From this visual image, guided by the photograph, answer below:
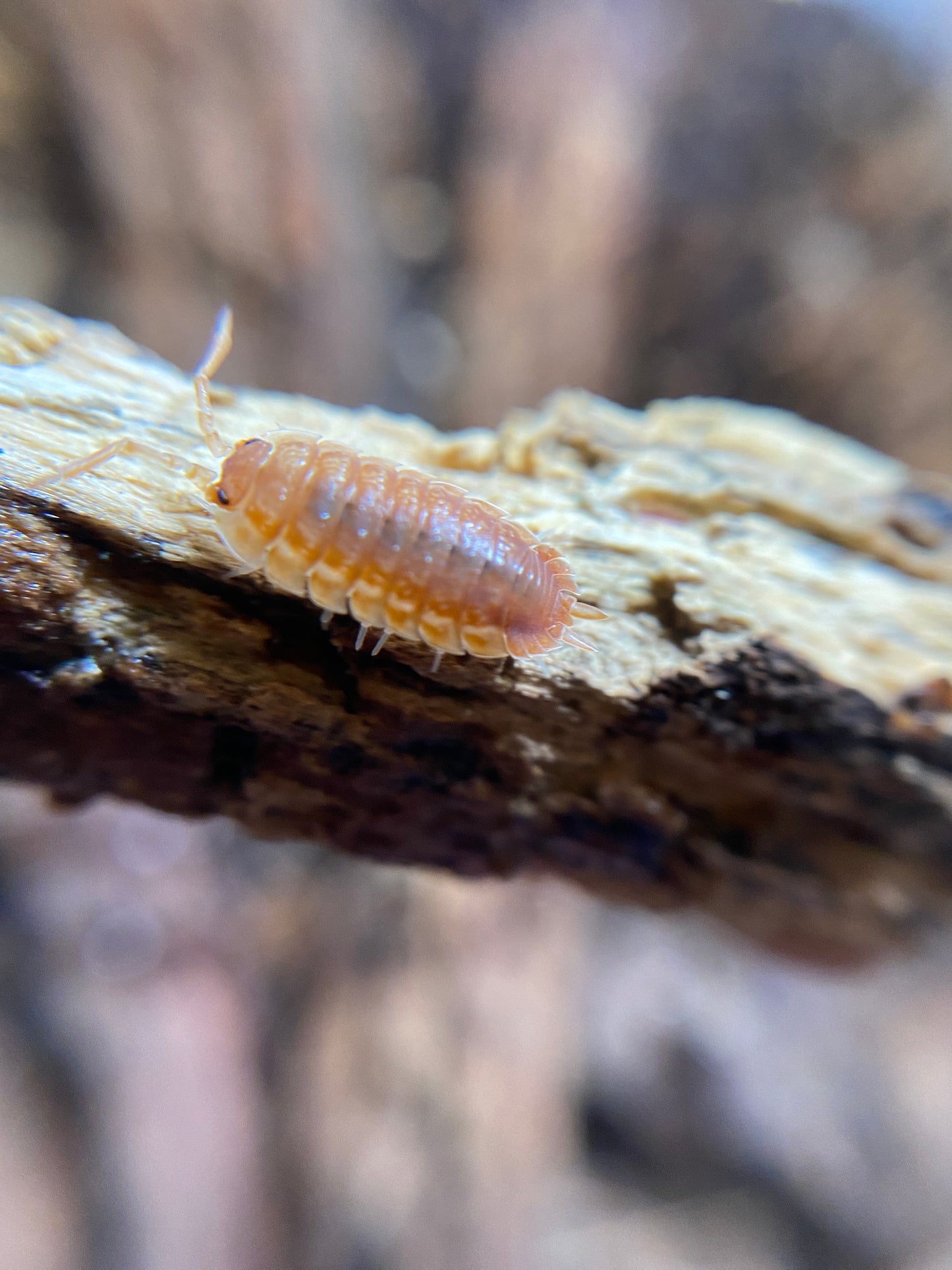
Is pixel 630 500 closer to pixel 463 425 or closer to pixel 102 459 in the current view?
pixel 102 459

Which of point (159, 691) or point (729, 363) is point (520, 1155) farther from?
point (729, 363)

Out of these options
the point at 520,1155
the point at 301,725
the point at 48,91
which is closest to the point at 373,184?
the point at 48,91

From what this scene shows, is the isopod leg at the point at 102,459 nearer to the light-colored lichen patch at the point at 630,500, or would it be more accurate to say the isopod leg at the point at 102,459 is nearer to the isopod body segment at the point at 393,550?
the light-colored lichen patch at the point at 630,500

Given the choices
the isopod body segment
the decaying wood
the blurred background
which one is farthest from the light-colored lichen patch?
the blurred background

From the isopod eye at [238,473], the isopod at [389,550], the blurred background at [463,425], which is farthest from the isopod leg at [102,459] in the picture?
the blurred background at [463,425]

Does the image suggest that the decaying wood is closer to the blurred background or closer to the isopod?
the isopod

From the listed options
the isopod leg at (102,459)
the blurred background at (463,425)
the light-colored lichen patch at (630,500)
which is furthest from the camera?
the blurred background at (463,425)
